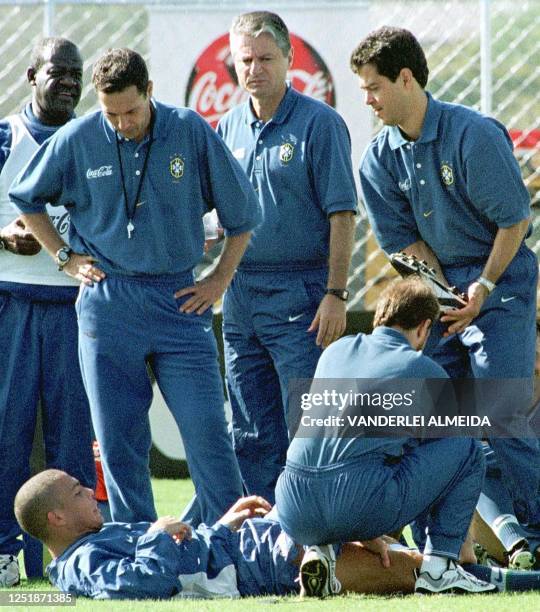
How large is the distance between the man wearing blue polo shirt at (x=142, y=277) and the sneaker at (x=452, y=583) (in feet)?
2.95

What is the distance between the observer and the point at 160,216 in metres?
5.56

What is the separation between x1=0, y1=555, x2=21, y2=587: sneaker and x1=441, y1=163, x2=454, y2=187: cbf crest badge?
2.27 meters

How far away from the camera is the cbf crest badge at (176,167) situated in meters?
5.58

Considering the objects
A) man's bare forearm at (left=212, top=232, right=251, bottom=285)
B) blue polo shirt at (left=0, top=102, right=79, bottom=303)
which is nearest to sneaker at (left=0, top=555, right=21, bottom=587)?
blue polo shirt at (left=0, top=102, right=79, bottom=303)

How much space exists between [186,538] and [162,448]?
10.9 feet

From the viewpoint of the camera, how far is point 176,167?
18.3ft

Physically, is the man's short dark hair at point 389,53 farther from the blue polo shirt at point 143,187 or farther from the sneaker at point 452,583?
the sneaker at point 452,583

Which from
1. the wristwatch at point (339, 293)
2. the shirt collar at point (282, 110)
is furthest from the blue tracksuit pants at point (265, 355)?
the shirt collar at point (282, 110)

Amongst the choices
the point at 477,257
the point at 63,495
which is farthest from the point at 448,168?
the point at 63,495

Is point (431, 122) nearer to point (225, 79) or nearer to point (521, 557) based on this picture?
point (521, 557)

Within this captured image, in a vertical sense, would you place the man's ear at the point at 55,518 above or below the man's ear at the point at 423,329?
below

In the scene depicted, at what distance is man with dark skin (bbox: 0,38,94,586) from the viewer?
591cm

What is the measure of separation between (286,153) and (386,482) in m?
1.70

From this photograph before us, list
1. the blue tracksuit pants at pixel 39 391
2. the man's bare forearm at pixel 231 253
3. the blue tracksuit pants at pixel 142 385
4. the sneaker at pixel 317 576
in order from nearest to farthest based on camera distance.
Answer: the sneaker at pixel 317 576
the blue tracksuit pants at pixel 142 385
the man's bare forearm at pixel 231 253
the blue tracksuit pants at pixel 39 391
